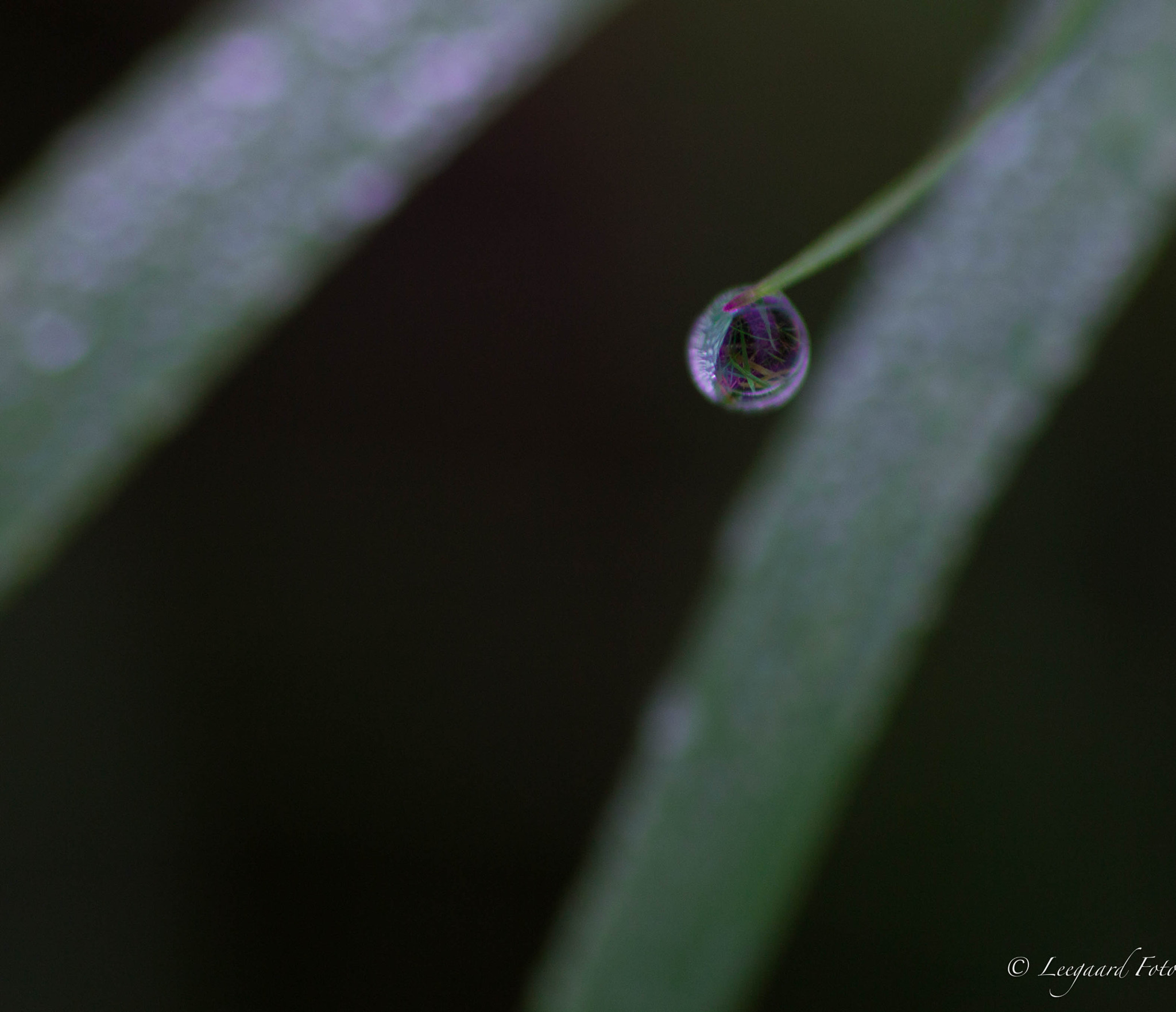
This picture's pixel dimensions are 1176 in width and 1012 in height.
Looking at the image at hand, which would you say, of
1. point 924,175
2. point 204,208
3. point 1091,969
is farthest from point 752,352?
point 1091,969

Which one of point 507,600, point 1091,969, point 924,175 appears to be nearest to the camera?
point 924,175

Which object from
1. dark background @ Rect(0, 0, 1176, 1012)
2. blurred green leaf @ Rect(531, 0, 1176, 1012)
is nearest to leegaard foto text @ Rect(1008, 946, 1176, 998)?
dark background @ Rect(0, 0, 1176, 1012)

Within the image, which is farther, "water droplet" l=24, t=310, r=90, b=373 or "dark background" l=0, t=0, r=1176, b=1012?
"dark background" l=0, t=0, r=1176, b=1012

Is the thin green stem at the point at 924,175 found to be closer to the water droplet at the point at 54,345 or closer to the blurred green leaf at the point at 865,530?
the blurred green leaf at the point at 865,530

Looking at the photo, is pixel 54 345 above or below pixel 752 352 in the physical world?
above

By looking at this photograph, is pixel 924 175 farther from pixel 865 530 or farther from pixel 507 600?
pixel 507 600

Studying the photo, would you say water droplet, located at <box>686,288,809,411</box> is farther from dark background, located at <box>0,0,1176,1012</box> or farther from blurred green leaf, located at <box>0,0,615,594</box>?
dark background, located at <box>0,0,1176,1012</box>
